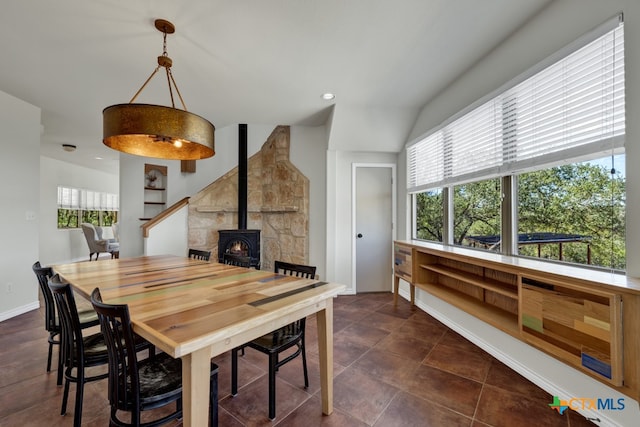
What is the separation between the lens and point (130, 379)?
1121 millimetres

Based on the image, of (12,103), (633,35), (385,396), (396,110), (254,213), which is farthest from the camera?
(254,213)

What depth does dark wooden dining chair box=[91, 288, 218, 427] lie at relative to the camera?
1.07 metres

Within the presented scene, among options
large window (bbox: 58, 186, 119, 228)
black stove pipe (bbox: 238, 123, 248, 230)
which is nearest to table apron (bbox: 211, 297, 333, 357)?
black stove pipe (bbox: 238, 123, 248, 230)

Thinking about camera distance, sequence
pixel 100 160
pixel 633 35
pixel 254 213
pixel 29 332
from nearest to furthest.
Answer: pixel 633 35 → pixel 29 332 → pixel 254 213 → pixel 100 160

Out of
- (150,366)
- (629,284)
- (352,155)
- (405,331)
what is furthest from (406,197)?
(150,366)

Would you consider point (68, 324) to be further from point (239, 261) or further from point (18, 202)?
point (18, 202)

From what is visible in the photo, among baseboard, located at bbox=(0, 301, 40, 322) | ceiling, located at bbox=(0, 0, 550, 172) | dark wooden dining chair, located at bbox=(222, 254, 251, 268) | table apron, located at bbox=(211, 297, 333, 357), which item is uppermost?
ceiling, located at bbox=(0, 0, 550, 172)

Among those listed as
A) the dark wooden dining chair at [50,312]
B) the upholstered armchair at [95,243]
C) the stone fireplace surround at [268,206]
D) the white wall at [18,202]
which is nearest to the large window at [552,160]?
the stone fireplace surround at [268,206]

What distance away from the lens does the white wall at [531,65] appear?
1466 mm

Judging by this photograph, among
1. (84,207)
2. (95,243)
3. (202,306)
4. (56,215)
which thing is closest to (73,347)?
(202,306)

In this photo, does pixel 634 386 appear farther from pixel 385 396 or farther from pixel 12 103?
pixel 12 103

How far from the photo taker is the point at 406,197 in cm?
402

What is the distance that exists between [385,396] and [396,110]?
3326 mm

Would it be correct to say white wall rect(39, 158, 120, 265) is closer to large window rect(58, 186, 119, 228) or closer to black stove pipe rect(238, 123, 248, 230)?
large window rect(58, 186, 119, 228)
